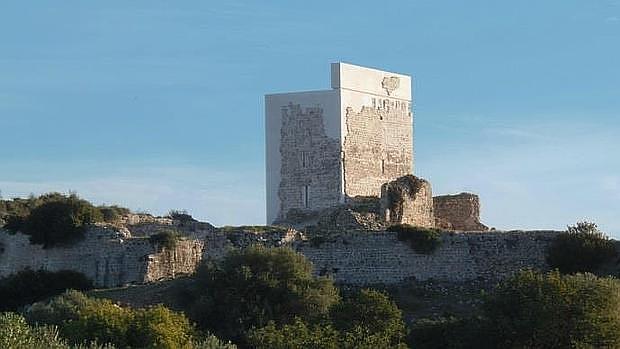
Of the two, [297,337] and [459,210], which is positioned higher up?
[459,210]

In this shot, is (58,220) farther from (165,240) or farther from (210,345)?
(210,345)

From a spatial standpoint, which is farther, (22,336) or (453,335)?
(453,335)

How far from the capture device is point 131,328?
30.7 meters

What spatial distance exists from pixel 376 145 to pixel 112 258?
32.1ft

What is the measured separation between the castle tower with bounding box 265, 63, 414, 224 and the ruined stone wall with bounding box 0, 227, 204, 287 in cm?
576

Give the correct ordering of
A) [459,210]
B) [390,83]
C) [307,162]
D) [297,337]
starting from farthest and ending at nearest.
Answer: [390,83] → [459,210] → [307,162] → [297,337]

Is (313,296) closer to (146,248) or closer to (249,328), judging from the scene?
(249,328)

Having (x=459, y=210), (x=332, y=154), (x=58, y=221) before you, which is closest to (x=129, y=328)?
(x=58, y=221)

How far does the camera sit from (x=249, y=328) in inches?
1316

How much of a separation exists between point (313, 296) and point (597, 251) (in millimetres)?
6394

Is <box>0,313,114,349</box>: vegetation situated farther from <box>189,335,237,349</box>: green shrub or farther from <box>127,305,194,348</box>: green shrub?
<box>127,305,194,348</box>: green shrub

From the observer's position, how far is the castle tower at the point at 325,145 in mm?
43406

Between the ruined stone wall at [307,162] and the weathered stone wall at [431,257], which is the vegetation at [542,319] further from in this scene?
the ruined stone wall at [307,162]

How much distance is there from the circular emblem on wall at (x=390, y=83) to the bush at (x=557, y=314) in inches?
567
